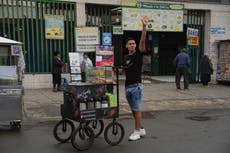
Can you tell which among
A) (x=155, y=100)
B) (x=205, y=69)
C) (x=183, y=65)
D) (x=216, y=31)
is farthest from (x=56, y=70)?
(x=216, y=31)

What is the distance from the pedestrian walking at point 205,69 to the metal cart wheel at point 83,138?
10.6 meters

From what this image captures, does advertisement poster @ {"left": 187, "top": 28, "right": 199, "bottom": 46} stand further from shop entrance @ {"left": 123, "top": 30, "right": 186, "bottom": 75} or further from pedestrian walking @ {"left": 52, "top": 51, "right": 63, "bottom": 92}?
pedestrian walking @ {"left": 52, "top": 51, "right": 63, "bottom": 92}

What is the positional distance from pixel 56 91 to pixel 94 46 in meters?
2.65

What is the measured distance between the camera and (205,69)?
607 inches

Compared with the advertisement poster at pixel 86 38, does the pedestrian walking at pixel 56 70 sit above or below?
below

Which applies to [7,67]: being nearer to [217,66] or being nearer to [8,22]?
[8,22]

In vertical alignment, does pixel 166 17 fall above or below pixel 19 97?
above

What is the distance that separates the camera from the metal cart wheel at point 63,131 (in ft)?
19.9

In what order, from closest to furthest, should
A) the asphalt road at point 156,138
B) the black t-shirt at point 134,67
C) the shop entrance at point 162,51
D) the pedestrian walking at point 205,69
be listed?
1. the asphalt road at point 156,138
2. the black t-shirt at point 134,67
3. the pedestrian walking at point 205,69
4. the shop entrance at point 162,51

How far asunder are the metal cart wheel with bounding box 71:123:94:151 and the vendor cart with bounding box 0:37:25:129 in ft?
5.83

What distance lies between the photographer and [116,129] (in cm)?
610

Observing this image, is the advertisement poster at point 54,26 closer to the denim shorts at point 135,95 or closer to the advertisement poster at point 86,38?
the advertisement poster at point 86,38

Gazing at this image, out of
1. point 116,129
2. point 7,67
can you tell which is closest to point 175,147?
point 116,129

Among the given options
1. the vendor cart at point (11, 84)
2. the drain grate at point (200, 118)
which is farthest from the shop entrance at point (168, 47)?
the vendor cart at point (11, 84)
